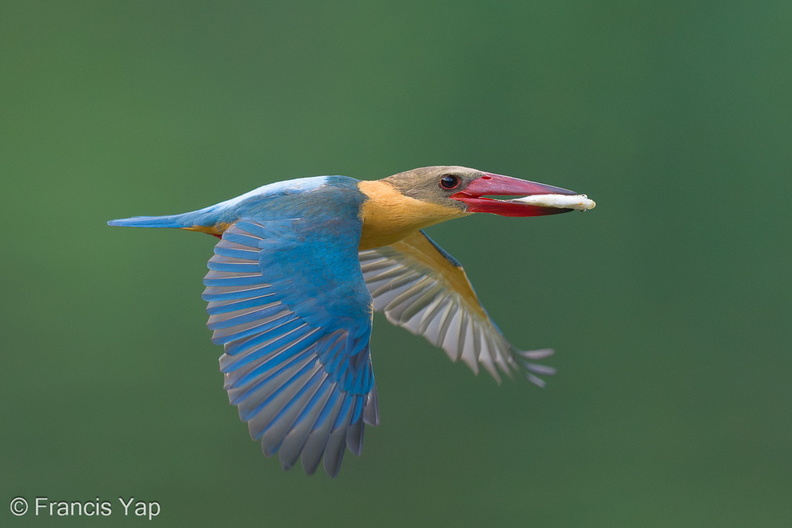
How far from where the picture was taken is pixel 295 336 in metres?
2.50

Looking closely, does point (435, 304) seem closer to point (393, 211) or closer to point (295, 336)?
point (393, 211)

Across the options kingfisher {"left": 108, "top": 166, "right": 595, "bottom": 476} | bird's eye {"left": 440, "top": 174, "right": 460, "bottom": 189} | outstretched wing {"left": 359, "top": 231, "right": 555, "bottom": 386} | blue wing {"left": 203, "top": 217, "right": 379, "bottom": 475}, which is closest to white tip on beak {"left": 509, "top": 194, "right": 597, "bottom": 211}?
kingfisher {"left": 108, "top": 166, "right": 595, "bottom": 476}

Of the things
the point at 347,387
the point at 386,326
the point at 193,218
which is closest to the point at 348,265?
the point at 347,387

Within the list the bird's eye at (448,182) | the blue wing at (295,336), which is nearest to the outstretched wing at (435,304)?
the bird's eye at (448,182)

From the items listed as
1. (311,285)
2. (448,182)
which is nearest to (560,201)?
(448,182)

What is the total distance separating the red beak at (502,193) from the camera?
282 cm

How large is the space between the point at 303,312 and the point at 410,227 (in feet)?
1.74

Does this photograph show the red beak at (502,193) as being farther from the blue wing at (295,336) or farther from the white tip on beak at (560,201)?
the blue wing at (295,336)

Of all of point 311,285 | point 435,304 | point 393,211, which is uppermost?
point 393,211

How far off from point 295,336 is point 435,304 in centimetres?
114

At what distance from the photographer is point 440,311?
357 cm

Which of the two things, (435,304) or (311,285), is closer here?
(311,285)

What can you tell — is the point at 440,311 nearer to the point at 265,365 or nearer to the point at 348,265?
the point at 348,265

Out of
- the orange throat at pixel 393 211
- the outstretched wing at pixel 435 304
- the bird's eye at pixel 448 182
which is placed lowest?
the outstretched wing at pixel 435 304
